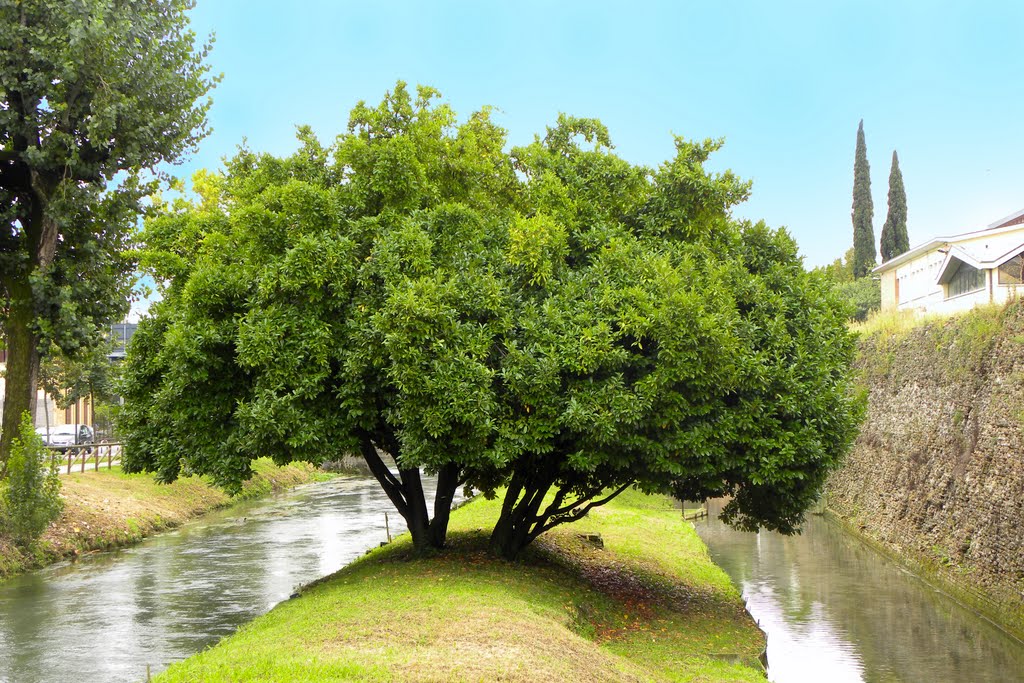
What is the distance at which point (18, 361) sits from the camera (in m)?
30.4

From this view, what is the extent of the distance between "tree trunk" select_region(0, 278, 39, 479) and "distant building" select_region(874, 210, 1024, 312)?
30.3 metres

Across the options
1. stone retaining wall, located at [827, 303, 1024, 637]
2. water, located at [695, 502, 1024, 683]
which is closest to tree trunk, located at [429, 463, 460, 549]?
water, located at [695, 502, 1024, 683]

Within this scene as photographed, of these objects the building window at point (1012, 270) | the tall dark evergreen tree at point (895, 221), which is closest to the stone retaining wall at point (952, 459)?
the building window at point (1012, 270)

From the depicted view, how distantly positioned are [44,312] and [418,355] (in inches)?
700

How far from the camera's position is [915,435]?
33969mm

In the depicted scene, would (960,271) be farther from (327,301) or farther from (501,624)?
(501,624)

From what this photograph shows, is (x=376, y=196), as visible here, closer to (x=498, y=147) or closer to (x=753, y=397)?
(x=498, y=147)

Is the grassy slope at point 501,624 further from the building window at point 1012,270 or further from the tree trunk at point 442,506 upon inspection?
the building window at point 1012,270

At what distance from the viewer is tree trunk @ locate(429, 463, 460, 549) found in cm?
2259

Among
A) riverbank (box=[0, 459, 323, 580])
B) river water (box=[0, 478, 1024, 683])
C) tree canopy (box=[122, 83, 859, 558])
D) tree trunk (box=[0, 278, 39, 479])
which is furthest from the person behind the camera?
riverbank (box=[0, 459, 323, 580])

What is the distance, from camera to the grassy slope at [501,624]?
13516 millimetres

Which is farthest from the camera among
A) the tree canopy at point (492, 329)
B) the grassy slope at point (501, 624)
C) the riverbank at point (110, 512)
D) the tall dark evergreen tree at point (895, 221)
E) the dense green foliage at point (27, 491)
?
the tall dark evergreen tree at point (895, 221)

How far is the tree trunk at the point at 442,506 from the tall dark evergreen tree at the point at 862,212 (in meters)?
63.9

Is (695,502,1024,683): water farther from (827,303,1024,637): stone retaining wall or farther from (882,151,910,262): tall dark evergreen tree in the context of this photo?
(882,151,910,262): tall dark evergreen tree
